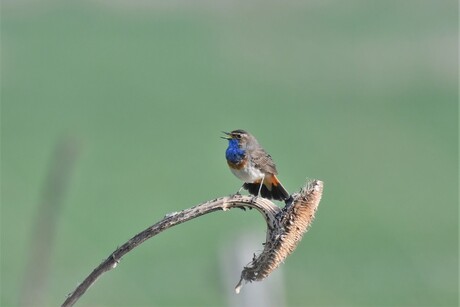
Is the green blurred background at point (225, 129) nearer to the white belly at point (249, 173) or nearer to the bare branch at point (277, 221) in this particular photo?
the white belly at point (249, 173)

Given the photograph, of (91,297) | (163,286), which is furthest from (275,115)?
(91,297)

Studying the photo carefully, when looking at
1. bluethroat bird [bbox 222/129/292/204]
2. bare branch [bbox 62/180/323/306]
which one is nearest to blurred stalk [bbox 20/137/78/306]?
bare branch [bbox 62/180/323/306]

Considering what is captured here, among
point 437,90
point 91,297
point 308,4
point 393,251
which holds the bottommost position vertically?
point 91,297

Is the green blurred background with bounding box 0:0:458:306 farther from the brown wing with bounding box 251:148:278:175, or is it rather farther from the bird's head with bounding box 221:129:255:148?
the brown wing with bounding box 251:148:278:175

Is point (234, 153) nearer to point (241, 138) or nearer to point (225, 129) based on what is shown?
point (241, 138)

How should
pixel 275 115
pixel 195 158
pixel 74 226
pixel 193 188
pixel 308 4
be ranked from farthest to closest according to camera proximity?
pixel 308 4 → pixel 275 115 → pixel 195 158 → pixel 193 188 → pixel 74 226

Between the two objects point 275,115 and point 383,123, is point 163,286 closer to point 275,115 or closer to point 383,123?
point 275,115
